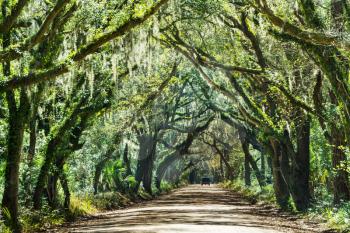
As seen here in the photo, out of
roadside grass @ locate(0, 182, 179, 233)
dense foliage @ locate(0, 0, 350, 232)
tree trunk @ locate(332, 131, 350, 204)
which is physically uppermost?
dense foliage @ locate(0, 0, 350, 232)

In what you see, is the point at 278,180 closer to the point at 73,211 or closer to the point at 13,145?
the point at 73,211

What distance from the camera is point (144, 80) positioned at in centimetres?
2427

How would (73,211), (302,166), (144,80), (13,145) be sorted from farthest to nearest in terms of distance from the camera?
(144,80) < (302,166) < (73,211) < (13,145)

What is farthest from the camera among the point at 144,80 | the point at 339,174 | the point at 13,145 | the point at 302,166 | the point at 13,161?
the point at 144,80

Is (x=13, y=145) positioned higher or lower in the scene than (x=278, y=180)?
higher

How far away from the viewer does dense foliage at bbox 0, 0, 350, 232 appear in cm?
1123

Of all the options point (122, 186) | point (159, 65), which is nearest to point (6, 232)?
point (159, 65)

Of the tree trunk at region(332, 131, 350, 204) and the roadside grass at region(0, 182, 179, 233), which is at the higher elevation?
the tree trunk at region(332, 131, 350, 204)

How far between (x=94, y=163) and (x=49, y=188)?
29.7 feet

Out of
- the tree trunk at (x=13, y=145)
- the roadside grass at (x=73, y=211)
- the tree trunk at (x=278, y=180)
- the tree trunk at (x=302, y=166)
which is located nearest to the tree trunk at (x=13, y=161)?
the tree trunk at (x=13, y=145)

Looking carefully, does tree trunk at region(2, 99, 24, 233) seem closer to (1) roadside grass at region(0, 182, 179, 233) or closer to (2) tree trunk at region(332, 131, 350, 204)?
(1) roadside grass at region(0, 182, 179, 233)

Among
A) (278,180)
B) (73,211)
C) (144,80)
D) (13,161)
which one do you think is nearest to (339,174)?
(278,180)

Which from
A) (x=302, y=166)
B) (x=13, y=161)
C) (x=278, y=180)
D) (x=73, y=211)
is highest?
(x=13, y=161)

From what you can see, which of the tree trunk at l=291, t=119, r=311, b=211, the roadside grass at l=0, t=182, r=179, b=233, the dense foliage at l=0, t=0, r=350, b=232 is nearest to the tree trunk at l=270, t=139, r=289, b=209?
the dense foliage at l=0, t=0, r=350, b=232
